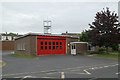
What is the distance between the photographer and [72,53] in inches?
1651

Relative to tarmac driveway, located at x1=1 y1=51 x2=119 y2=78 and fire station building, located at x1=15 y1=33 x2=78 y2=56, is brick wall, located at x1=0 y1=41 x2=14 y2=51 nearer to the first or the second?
fire station building, located at x1=15 y1=33 x2=78 y2=56

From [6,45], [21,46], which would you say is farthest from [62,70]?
[6,45]

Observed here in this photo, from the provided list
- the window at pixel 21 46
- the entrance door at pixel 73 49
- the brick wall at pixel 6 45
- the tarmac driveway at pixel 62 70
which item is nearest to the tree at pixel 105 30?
the entrance door at pixel 73 49

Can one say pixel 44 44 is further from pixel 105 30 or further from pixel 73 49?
pixel 105 30

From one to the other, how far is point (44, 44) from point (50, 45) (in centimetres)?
105

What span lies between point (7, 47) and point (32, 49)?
3933 cm

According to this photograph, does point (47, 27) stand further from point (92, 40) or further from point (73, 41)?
point (92, 40)

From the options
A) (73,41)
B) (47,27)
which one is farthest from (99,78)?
(47,27)

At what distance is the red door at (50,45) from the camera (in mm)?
40594

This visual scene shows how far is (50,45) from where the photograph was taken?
137ft

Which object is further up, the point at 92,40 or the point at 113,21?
the point at 113,21

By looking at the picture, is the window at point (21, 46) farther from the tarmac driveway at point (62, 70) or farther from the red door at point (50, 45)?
the tarmac driveway at point (62, 70)

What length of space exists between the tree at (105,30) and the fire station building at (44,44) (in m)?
4.97

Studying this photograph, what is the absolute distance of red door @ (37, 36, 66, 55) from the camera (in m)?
A: 40.6
